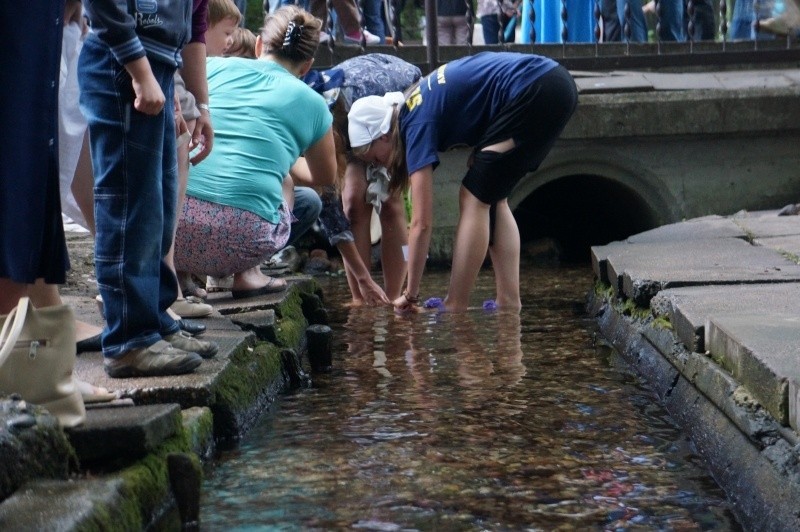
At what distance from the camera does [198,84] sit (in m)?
4.10

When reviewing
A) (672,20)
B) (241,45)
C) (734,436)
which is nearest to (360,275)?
(241,45)

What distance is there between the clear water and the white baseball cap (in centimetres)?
125

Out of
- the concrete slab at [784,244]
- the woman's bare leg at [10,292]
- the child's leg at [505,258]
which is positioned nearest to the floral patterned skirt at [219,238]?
the child's leg at [505,258]

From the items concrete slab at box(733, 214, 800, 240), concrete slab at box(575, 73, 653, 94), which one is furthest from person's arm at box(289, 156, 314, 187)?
concrete slab at box(575, 73, 653, 94)

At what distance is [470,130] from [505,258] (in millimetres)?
748

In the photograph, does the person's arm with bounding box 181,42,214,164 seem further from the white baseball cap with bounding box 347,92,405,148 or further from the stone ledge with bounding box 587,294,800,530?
the white baseball cap with bounding box 347,92,405,148

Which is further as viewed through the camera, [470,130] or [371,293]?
[371,293]

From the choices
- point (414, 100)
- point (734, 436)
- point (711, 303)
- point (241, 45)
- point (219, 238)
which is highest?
point (241, 45)

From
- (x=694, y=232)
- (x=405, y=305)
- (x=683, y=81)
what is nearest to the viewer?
(x=405, y=305)

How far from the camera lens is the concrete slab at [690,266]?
4996mm

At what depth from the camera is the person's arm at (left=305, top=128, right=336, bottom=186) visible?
5.20m

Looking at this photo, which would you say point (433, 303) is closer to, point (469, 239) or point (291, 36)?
Result: point (469, 239)

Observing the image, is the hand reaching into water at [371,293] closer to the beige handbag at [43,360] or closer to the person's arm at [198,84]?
the person's arm at [198,84]

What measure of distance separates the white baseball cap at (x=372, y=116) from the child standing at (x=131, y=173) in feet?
8.52
